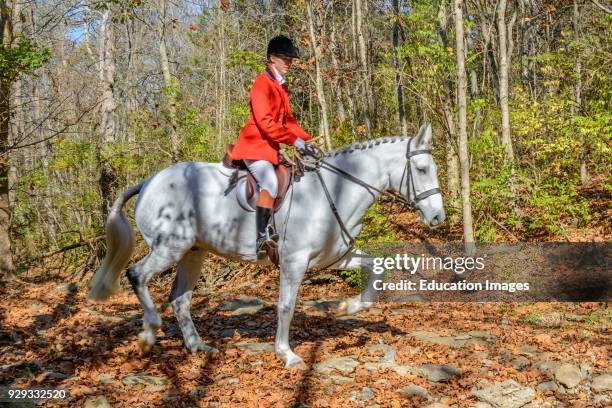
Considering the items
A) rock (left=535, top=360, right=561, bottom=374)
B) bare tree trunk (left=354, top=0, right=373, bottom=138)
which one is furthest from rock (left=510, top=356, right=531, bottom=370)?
bare tree trunk (left=354, top=0, right=373, bottom=138)

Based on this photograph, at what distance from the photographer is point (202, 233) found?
5832mm

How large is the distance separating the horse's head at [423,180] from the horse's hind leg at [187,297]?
2379 millimetres

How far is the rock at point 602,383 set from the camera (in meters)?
5.18

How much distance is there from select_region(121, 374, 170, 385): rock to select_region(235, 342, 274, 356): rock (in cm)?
112

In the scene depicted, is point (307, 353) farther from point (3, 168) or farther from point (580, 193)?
point (580, 193)

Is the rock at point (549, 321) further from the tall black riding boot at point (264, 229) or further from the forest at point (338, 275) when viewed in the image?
the tall black riding boot at point (264, 229)

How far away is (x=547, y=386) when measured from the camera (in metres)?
5.25

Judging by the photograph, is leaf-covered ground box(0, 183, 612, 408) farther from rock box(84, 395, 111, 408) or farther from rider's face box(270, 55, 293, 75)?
rider's face box(270, 55, 293, 75)

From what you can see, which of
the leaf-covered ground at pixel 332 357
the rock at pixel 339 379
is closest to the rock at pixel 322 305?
the leaf-covered ground at pixel 332 357

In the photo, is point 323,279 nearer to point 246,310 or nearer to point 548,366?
point 246,310

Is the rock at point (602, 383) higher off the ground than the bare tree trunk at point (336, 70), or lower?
lower

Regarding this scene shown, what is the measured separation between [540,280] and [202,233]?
7.13m

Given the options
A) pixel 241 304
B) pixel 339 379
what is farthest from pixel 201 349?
pixel 241 304

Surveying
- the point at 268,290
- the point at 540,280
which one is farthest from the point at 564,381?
the point at 268,290
